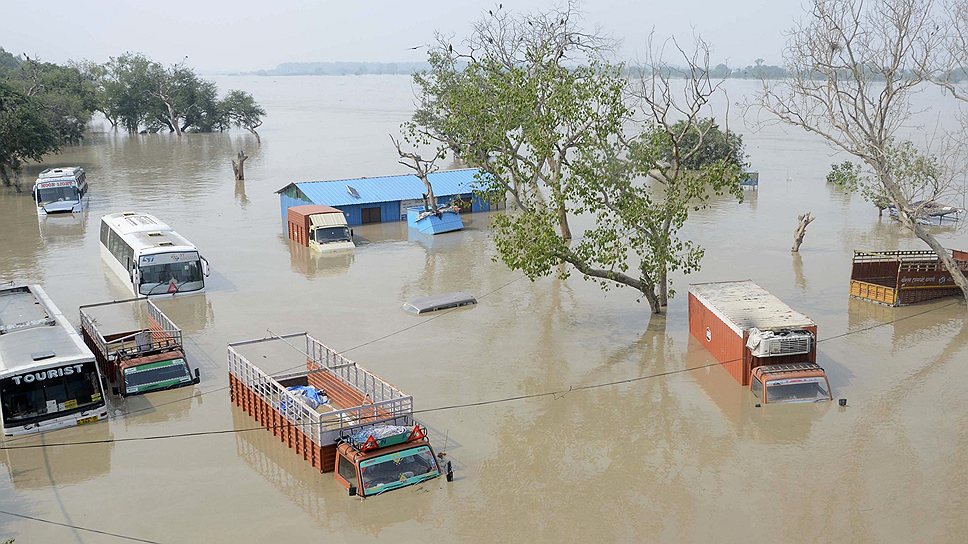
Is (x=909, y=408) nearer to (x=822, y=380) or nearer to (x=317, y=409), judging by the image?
(x=822, y=380)

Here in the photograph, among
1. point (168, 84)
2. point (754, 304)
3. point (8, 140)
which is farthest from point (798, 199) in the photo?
point (168, 84)

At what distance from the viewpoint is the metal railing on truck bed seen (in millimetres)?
18312

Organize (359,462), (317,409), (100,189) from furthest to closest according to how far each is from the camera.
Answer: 1. (100,189)
2. (317,409)
3. (359,462)

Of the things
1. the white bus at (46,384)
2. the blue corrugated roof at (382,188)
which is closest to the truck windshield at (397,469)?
the white bus at (46,384)

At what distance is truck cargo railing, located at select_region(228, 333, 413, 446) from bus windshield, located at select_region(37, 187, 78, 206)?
33.2 metres

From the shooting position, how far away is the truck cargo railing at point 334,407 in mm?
18250

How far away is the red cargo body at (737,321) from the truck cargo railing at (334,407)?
31.7 ft

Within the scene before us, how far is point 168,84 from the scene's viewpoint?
337 ft

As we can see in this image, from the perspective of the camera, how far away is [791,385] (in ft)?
73.4

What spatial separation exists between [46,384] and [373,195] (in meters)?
29.9

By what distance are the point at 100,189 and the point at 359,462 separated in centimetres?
4958

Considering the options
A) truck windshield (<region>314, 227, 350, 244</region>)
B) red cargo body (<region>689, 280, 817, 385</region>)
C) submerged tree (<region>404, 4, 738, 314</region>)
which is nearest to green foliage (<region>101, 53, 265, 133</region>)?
truck windshield (<region>314, 227, 350, 244</region>)

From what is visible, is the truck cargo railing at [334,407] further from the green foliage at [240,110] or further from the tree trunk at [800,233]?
the green foliage at [240,110]

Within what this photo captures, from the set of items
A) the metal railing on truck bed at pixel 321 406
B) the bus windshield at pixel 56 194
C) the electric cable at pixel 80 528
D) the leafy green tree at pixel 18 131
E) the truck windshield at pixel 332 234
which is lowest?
the electric cable at pixel 80 528
